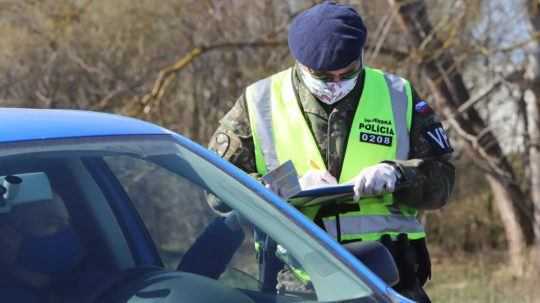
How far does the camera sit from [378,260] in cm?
294

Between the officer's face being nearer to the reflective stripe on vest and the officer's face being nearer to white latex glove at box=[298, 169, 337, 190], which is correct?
the reflective stripe on vest

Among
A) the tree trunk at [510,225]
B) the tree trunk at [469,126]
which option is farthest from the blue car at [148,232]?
the tree trunk at [510,225]

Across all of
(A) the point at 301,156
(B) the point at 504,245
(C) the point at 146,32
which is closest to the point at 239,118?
(A) the point at 301,156

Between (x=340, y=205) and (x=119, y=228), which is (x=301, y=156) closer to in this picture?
(x=340, y=205)

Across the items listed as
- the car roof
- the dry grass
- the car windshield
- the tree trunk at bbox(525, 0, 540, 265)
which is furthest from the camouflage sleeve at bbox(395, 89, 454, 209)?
the tree trunk at bbox(525, 0, 540, 265)

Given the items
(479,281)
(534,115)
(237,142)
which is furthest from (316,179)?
(534,115)

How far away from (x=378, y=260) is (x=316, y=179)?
0.58 m

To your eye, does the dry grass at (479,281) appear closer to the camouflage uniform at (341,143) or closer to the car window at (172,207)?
the camouflage uniform at (341,143)

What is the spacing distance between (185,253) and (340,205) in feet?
2.30

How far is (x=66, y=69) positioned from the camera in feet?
36.0

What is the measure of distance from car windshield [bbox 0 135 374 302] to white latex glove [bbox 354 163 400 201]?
447 millimetres

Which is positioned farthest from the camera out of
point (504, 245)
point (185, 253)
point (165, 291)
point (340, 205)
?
point (504, 245)

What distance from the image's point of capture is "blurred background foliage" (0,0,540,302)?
8.53 metres

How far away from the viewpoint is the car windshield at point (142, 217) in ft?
9.00
